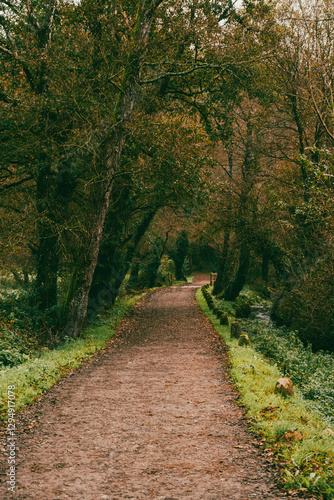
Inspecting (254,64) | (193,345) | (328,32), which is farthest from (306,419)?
(328,32)

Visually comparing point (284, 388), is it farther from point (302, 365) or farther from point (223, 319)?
point (223, 319)

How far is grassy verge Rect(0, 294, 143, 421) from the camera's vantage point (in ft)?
23.1

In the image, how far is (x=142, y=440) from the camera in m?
5.66

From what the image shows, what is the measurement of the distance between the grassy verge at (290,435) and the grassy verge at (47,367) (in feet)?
11.9

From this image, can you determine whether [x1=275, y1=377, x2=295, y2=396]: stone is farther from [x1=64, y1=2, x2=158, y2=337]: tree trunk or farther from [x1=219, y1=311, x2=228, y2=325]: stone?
[x1=219, y1=311, x2=228, y2=325]: stone

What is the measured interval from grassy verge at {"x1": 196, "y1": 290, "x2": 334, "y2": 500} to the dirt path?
7.8 inches

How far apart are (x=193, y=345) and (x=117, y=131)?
269 inches

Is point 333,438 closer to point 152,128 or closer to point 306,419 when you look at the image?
point 306,419

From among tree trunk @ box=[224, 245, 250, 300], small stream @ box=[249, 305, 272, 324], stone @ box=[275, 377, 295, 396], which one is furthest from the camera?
small stream @ box=[249, 305, 272, 324]

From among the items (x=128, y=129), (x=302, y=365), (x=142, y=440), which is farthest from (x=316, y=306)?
(x=142, y=440)

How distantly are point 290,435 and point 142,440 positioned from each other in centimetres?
195

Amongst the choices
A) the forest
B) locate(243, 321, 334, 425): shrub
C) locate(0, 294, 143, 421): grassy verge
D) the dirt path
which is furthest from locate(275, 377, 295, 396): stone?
the forest

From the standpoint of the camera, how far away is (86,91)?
12.1 metres

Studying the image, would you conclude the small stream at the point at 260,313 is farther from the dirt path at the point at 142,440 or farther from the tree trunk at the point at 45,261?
the dirt path at the point at 142,440
